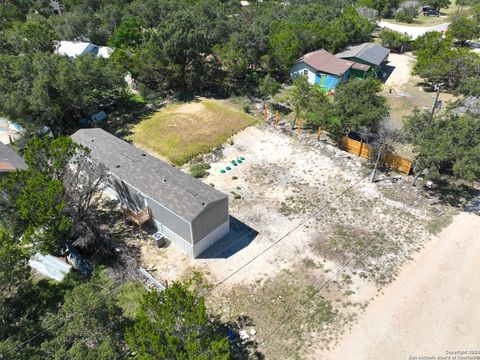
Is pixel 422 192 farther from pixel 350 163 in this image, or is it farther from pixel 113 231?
pixel 113 231

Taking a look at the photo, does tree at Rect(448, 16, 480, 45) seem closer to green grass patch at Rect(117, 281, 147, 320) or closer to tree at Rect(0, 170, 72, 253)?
green grass patch at Rect(117, 281, 147, 320)

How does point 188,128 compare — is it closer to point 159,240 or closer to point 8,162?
point 8,162

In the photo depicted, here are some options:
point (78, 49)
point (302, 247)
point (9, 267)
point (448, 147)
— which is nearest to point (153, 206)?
point (9, 267)

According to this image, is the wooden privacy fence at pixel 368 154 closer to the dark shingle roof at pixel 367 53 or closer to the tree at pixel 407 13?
the dark shingle roof at pixel 367 53

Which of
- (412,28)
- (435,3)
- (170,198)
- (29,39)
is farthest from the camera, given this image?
(435,3)

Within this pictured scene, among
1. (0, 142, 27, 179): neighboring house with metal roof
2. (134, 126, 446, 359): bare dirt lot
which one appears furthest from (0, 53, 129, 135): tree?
(134, 126, 446, 359): bare dirt lot

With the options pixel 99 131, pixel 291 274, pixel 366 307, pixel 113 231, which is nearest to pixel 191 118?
pixel 99 131
